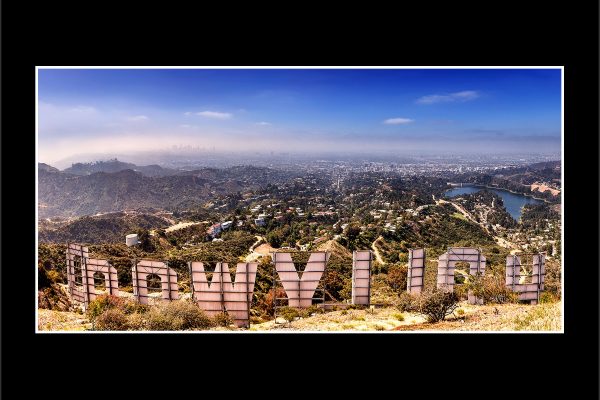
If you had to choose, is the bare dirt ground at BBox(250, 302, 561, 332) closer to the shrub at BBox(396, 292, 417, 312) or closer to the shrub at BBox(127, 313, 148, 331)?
the shrub at BBox(396, 292, 417, 312)

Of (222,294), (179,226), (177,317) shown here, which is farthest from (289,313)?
(179,226)

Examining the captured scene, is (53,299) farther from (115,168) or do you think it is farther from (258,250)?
(258,250)

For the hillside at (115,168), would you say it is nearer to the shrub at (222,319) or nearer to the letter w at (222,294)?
the letter w at (222,294)

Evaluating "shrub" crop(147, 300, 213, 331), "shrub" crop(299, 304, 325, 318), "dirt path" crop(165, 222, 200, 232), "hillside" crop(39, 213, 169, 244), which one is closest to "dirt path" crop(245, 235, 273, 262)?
"dirt path" crop(165, 222, 200, 232)

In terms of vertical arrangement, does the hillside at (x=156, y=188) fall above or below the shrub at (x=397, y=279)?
above

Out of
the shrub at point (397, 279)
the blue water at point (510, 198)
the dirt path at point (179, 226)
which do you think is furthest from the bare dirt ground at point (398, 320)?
the blue water at point (510, 198)
